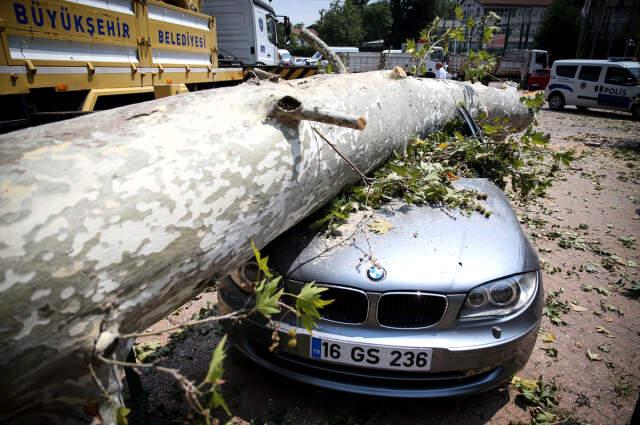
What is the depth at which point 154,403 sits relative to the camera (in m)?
2.28

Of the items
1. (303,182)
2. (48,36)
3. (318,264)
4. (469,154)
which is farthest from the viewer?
(48,36)

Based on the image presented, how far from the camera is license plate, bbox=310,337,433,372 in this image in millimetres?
1933

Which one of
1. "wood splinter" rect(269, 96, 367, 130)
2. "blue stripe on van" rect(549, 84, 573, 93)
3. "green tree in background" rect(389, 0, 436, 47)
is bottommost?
"blue stripe on van" rect(549, 84, 573, 93)

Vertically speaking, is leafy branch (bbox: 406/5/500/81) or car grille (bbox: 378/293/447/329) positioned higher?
leafy branch (bbox: 406/5/500/81)

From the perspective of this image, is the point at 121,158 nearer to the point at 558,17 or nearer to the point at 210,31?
the point at 210,31

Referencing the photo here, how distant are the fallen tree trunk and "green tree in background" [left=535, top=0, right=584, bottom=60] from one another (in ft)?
141

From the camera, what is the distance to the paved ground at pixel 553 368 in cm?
224

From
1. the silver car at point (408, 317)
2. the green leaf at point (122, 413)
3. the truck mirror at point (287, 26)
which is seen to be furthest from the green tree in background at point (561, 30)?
the green leaf at point (122, 413)

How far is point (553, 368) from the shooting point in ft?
8.63

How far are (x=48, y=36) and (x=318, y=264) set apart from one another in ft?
13.2

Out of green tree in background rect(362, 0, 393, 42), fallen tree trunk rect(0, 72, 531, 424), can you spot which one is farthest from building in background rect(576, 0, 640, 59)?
fallen tree trunk rect(0, 72, 531, 424)

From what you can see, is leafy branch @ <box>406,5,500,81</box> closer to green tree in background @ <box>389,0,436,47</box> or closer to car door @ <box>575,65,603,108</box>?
car door @ <box>575,65,603,108</box>

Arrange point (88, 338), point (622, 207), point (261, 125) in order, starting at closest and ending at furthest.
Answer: point (88, 338), point (261, 125), point (622, 207)

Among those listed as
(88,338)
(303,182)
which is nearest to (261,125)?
(303,182)
